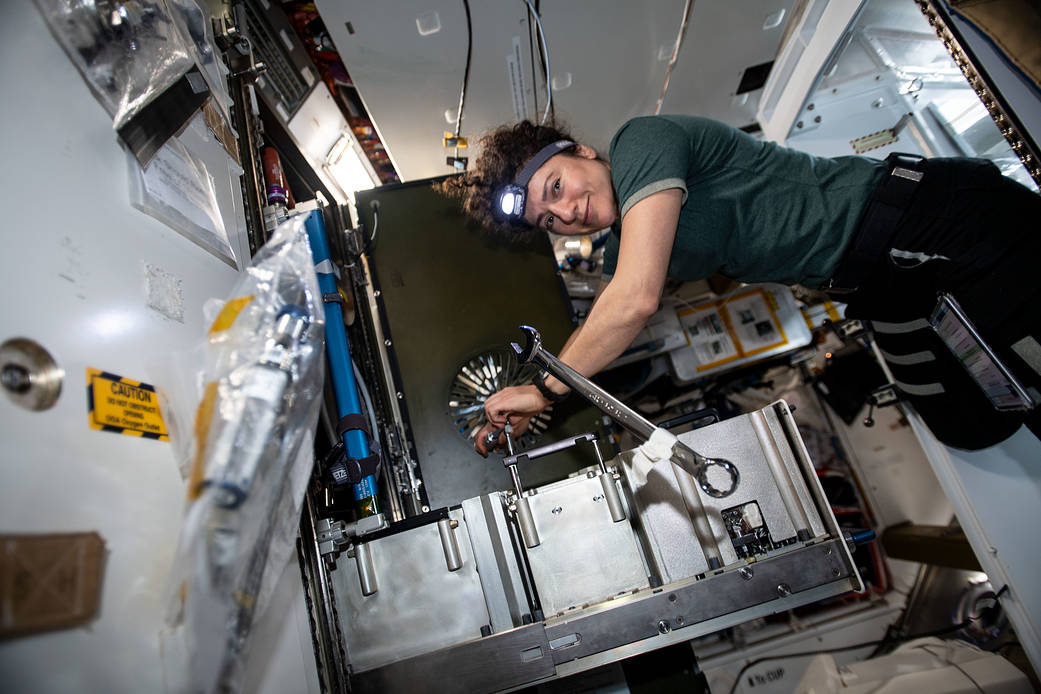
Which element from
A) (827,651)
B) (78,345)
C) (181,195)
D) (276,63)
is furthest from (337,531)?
(827,651)

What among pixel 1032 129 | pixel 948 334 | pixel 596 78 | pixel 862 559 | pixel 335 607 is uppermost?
pixel 596 78

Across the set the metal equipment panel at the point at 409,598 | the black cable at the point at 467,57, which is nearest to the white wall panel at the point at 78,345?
the metal equipment panel at the point at 409,598

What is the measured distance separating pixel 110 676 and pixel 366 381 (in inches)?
46.7

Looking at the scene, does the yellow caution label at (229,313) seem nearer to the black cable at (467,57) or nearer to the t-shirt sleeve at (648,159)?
the t-shirt sleeve at (648,159)

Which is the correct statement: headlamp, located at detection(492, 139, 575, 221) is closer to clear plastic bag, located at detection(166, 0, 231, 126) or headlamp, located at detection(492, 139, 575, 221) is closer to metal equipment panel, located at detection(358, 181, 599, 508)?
metal equipment panel, located at detection(358, 181, 599, 508)

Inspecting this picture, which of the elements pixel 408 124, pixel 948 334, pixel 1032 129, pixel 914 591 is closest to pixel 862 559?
pixel 914 591

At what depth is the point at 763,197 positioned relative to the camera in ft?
4.96

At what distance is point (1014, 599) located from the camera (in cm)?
192

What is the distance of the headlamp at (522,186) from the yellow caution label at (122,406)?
A: 1229 millimetres

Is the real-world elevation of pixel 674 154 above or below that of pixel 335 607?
above

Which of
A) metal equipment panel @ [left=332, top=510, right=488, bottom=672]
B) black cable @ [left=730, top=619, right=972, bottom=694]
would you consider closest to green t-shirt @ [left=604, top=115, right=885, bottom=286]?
metal equipment panel @ [left=332, top=510, right=488, bottom=672]

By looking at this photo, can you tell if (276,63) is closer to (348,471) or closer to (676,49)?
(348,471)

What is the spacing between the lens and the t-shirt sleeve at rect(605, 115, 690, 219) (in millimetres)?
1335

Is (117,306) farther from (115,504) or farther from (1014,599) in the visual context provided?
(1014,599)
